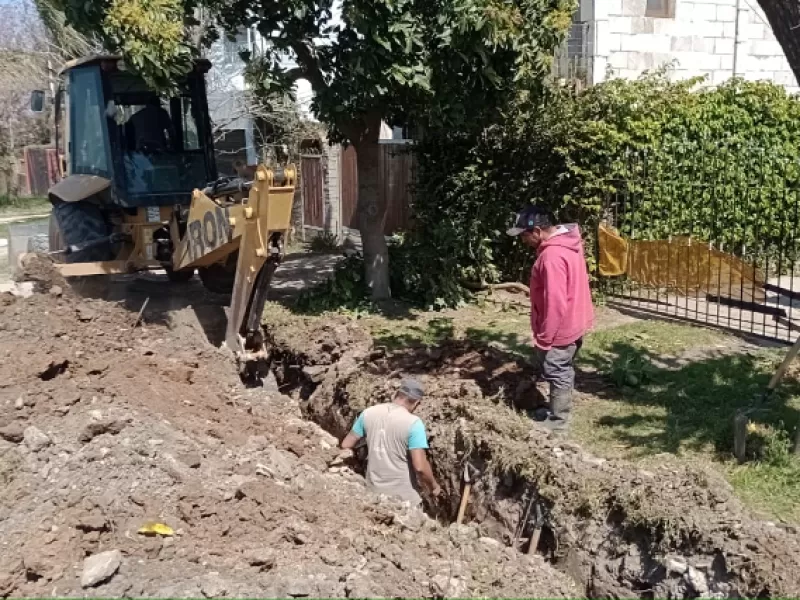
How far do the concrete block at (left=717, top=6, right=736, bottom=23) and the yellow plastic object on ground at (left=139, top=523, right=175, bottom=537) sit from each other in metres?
13.8

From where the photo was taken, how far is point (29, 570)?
410 centimetres

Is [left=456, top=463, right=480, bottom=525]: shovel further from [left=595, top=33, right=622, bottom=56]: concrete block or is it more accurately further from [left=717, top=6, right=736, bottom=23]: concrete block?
[left=717, top=6, right=736, bottom=23]: concrete block

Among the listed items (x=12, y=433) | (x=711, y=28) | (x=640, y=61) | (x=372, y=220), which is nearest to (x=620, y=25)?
(x=640, y=61)

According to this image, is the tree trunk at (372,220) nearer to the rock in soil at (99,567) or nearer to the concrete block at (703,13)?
the rock in soil at (99,567)

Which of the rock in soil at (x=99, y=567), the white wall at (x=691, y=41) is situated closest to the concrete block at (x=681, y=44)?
the white wall at (x=691, y=41)

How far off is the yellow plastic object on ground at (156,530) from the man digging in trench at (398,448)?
1.55m

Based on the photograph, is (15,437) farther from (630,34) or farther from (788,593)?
(630,34)

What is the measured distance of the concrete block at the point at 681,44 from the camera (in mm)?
14398

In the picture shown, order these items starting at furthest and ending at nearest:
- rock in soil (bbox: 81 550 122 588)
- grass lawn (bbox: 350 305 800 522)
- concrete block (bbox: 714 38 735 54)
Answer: concrete block (bbox: 714 38 735 54) → grass lawn (bbox: 350 305 800 522) → rock in soil (bbox: 81 550 122 588)

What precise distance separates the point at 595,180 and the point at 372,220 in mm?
2897

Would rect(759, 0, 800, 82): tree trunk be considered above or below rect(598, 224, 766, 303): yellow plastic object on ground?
above

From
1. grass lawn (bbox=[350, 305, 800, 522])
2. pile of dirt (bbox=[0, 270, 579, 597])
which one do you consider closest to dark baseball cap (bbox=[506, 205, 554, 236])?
grass lawn (bbox=[350, 305, 800, 522])

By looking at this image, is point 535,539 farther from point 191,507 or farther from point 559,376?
point 191,507

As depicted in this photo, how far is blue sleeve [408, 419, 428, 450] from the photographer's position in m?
5.56
